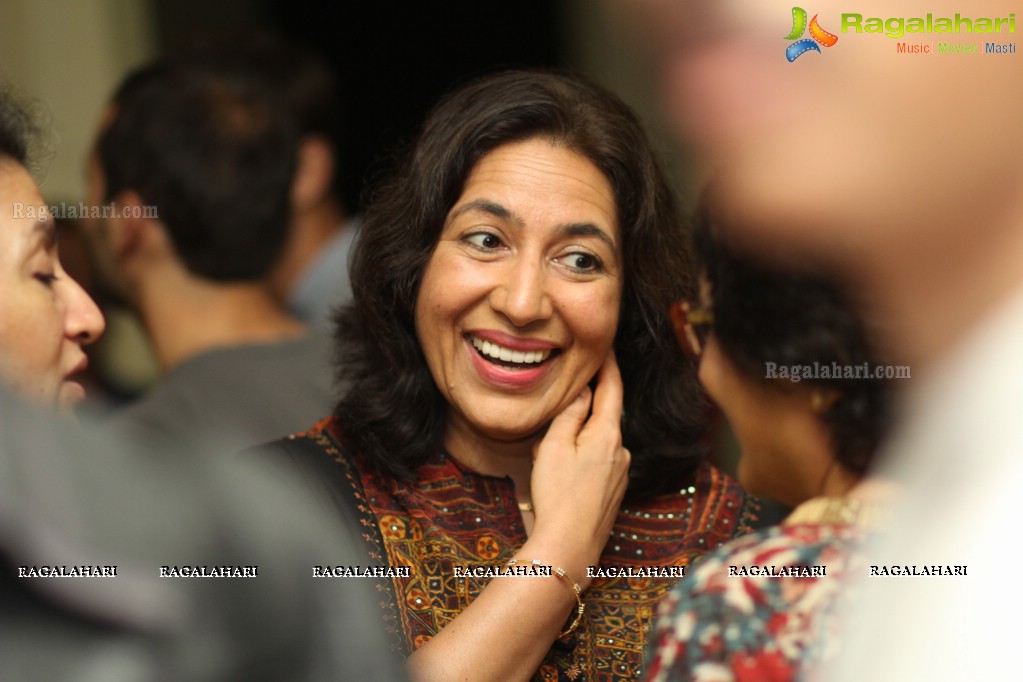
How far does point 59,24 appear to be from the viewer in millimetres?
3557

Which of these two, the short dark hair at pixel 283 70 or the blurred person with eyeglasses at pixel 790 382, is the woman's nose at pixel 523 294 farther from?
the short dark hair at pixel 283 70

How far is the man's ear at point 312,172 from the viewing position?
10.4 feet

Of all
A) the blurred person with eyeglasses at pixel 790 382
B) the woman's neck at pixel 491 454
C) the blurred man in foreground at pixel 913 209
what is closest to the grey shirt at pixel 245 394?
the woman's neck at pixel 491 454

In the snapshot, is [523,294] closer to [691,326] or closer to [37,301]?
[691,326]

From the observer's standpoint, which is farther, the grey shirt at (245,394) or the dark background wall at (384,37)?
the dark background wall at (384,37)

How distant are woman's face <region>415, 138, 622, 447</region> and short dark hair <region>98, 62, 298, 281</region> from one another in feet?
2.42

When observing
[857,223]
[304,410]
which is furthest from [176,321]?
[857,223]

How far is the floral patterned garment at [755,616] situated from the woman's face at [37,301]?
102cm

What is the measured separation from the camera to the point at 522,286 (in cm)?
221

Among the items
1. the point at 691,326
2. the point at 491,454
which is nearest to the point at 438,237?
the point at 491,454

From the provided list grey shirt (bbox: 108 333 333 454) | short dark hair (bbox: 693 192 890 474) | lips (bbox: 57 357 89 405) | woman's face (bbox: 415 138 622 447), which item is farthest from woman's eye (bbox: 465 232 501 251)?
lips (bbox: 57 357 89 405)

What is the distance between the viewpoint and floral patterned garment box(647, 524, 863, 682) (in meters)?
1.66

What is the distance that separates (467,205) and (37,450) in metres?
1.46

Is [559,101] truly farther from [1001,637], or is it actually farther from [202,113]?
[1001,637]
